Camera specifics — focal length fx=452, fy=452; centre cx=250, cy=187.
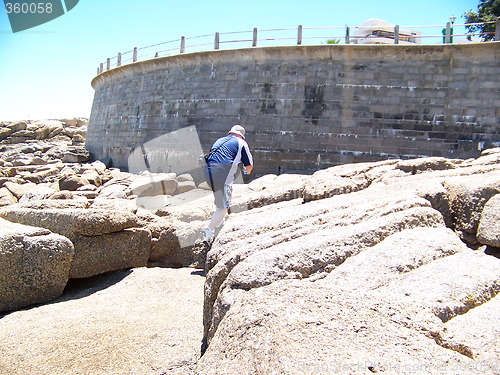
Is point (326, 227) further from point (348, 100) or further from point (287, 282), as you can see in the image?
point (348, 100)

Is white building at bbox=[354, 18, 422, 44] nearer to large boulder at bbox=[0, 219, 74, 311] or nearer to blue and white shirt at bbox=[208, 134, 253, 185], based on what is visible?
blue and white shirt at bbox=[208, 134, 253, 185]

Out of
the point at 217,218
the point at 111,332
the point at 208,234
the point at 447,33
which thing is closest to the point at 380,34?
the point at 447,33

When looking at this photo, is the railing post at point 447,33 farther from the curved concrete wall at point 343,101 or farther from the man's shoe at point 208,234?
the man's shoe at point 208,234

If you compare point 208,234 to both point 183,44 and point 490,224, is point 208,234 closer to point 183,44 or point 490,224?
point 490,224

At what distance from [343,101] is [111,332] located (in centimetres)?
1080

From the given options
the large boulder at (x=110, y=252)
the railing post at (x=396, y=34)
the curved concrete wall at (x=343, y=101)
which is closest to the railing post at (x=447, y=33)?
the curved concrete wall at (x=343, y=101)

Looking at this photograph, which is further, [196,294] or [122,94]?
[122,94]

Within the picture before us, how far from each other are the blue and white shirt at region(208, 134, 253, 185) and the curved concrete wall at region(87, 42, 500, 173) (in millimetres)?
7610

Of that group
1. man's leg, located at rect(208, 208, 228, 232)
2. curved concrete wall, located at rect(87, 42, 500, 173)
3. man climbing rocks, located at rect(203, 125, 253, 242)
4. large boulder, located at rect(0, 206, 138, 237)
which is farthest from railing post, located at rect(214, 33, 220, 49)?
large boulder, located at rect(0, 206, 138, 237)

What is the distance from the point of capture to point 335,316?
6.00ft

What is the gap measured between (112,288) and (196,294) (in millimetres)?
861

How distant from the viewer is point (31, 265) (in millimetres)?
3996

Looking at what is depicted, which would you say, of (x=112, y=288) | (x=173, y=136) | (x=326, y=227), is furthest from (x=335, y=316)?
(x=173, y=136)

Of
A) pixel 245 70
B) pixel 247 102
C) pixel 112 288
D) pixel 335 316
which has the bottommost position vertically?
pixel 112 288
